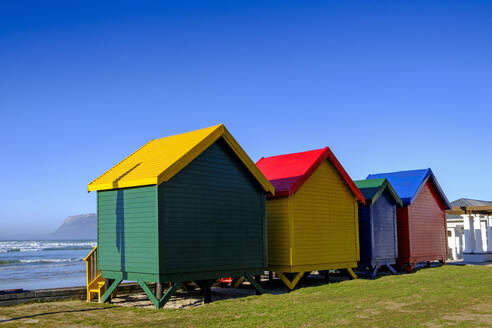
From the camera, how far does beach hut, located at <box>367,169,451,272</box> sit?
27.8 m

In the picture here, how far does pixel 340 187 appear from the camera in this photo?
22.1 meters

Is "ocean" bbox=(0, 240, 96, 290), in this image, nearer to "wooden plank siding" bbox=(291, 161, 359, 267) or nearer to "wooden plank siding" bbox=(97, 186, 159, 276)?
"wooden plank siding" bbox=(97, 186, 159, 276)

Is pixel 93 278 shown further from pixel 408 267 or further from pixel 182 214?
pixel 408 267

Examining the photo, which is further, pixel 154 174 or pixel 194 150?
pixel 194 150

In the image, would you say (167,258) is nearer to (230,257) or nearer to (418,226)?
(230,257)

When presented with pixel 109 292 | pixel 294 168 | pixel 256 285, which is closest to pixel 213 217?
pixel 256 285

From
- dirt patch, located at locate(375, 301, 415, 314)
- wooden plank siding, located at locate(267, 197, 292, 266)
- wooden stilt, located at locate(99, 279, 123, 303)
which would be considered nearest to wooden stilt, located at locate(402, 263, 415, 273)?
wooden plank siding, located at locate(267, 197, 292, 266)

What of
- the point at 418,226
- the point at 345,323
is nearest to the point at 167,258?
the point at 345,323

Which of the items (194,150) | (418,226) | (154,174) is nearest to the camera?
(154,174)

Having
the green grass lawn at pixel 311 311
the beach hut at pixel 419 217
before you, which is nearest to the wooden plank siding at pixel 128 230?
the green grass lawn at pixel 311 311

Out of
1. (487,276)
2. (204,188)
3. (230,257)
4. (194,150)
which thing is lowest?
(487,276)

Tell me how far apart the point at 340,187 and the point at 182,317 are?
10.1 meters

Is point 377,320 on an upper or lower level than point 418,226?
lower

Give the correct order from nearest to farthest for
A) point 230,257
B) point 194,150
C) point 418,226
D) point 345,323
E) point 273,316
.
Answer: point 345,323 → point 273,316 → point 194,150 → point 230,257 → point 418,226
